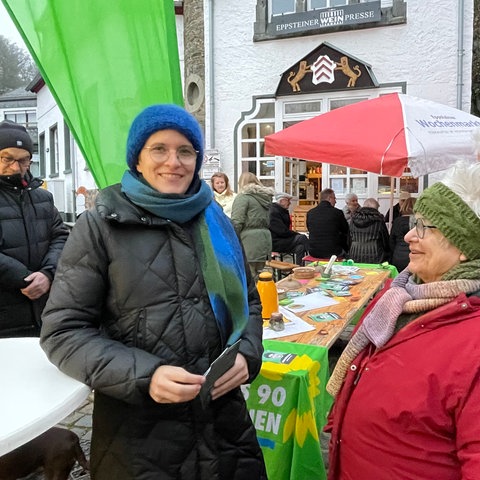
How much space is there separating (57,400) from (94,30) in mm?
1313

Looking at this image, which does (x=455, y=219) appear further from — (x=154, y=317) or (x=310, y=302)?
(x=310, y=302)

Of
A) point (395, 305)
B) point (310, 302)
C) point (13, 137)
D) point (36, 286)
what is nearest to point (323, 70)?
point (310, 302)

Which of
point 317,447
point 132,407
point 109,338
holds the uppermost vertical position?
point 109,338

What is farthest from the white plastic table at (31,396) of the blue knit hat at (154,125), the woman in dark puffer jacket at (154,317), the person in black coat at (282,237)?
the person in black coat at (282,237)

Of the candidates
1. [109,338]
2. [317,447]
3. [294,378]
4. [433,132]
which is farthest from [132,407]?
[433,132]

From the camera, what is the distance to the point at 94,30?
1.83 meters

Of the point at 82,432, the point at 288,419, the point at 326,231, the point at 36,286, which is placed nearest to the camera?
the point at 288,419

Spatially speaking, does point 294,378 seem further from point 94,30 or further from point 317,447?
point 94,30

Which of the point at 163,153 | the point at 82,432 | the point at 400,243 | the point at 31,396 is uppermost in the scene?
the point at 163,153

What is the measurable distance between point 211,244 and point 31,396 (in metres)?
0.67

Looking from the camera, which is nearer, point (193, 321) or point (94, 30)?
point (193, 321)

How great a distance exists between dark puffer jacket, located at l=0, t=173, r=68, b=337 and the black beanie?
172 millimetres

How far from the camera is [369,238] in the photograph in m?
6.30

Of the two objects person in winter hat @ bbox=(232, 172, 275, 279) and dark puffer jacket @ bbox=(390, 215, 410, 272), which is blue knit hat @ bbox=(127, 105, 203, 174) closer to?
dark puffer jacket @ bbox=(390, 215, 410, 272)
